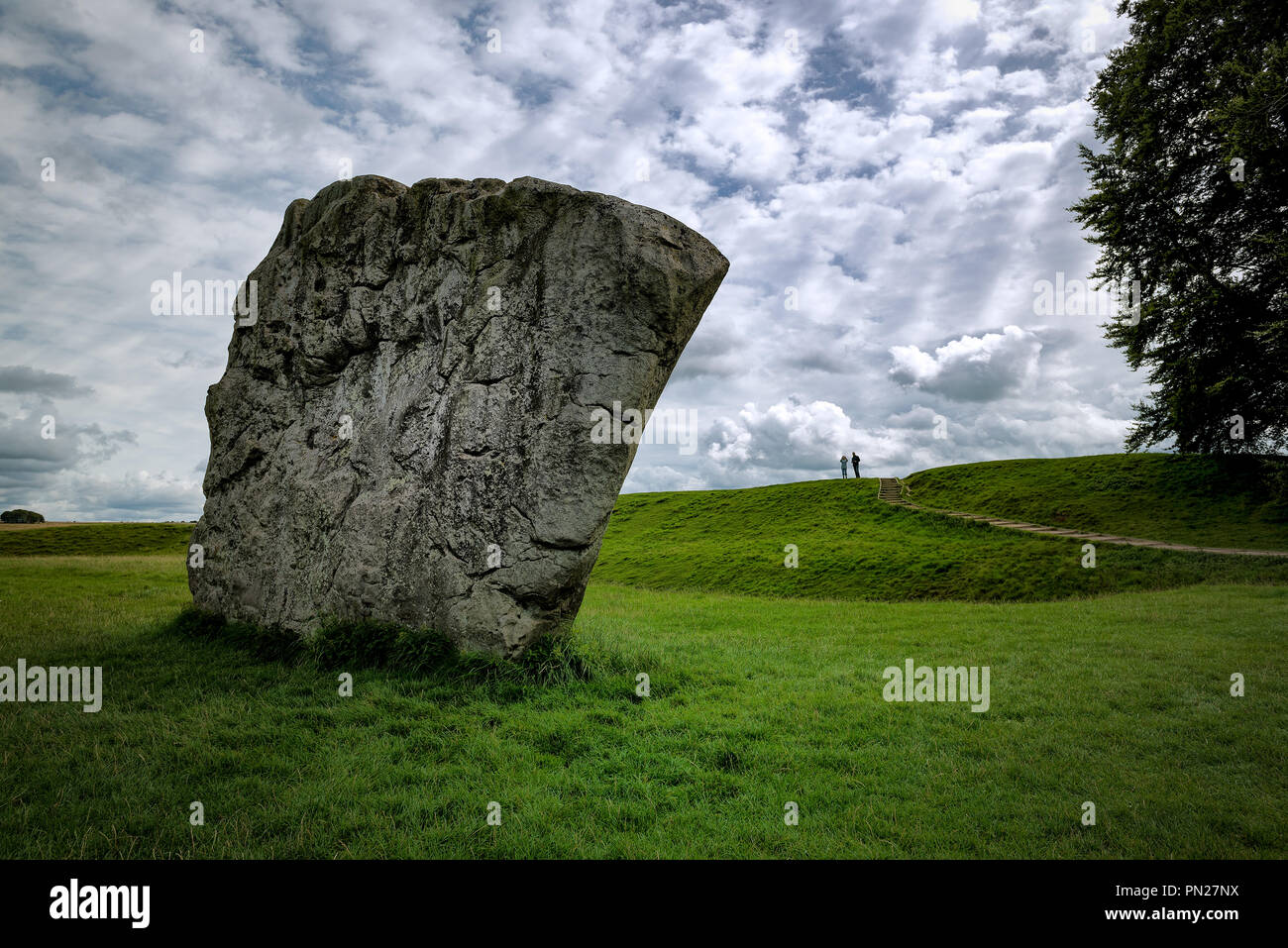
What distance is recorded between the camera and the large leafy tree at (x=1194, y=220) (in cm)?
1959

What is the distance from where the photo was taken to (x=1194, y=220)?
22.2 m

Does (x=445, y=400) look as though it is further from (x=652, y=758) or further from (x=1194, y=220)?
(x=1194, y=220)

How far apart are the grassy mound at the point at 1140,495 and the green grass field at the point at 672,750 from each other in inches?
536

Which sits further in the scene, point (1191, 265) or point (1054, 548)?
point (1054, 548)

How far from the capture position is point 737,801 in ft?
19.3

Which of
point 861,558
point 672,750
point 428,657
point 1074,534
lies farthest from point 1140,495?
point 428,657

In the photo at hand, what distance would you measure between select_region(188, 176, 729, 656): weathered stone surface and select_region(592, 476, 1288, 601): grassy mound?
1620 centimetres

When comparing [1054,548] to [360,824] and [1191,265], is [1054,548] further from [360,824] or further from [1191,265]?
[360,824]

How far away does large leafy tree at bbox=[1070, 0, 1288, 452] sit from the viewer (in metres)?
19.6

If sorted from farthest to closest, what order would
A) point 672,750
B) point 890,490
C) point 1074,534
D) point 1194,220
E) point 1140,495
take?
point 890,490 < point 1140,495 < point 1074,534 < point 1194,220 < point 672,750

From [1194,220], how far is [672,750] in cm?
2641

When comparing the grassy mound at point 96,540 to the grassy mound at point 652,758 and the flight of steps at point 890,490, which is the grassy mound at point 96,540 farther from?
the flight of steps at point 890,490
